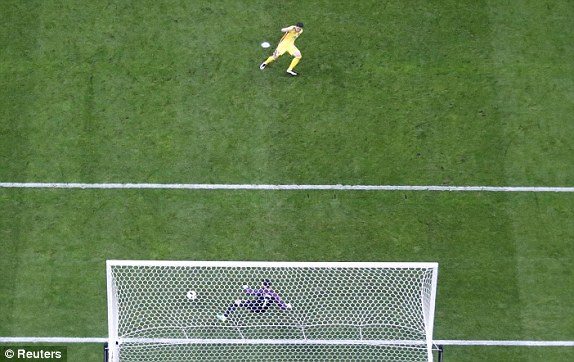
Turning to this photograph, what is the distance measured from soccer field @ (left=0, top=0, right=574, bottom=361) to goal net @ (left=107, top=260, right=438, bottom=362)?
54cm

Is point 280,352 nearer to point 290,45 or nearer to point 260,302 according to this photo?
point 260,302

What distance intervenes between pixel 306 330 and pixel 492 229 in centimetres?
368

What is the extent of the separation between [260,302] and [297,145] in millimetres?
2987

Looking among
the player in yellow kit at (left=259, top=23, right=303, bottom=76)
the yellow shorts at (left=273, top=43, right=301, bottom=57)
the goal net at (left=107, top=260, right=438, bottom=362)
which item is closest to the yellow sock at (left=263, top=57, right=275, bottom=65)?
the player in yellow kit at (left=259, top=23, right=303, bottom=76)

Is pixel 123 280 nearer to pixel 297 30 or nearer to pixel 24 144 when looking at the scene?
pixel 24 144

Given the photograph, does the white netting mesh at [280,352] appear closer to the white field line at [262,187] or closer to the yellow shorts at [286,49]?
the white field line at [262,187]

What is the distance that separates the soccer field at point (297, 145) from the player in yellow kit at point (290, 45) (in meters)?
0.30

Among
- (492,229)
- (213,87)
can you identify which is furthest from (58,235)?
(492,229)

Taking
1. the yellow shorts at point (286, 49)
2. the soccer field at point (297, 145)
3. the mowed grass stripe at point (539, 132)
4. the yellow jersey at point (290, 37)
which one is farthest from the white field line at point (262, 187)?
the yellow jersey at point (290, 37)

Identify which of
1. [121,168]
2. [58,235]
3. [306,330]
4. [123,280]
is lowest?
[306,330]

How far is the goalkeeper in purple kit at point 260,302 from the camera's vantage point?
43.3ft

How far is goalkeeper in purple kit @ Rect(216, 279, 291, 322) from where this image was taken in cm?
1321

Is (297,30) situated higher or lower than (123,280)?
higher

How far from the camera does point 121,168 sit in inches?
562
